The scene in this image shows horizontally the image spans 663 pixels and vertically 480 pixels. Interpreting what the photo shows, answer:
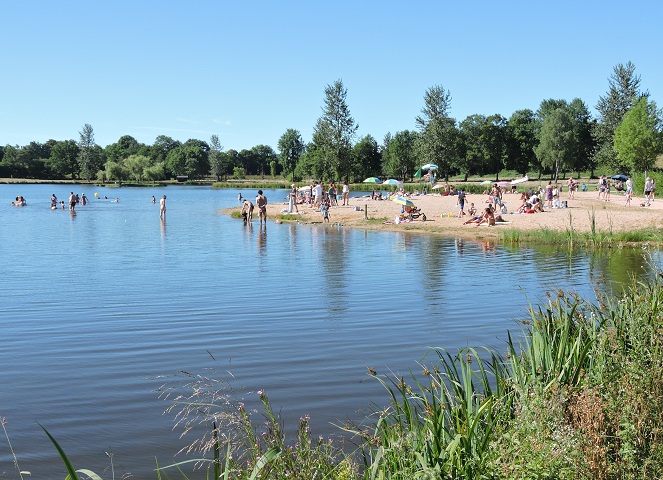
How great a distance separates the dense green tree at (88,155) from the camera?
160000 mm

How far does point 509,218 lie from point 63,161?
154m

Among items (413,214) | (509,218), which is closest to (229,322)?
(413,214)

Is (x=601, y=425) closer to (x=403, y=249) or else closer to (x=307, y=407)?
(x=307, y=407)

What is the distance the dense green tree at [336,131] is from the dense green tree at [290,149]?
76.3 meters

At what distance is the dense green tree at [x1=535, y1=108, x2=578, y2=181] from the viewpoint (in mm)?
89250

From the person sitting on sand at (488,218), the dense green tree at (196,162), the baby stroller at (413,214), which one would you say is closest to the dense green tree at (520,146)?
the baby stroller at (413,214)

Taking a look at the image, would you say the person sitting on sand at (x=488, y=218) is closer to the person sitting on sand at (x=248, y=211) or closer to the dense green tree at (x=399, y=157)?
the person sitting on sand at (x=248, y=211)

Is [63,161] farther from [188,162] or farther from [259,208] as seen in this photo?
[259,208]

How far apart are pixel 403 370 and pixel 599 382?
13.8ft

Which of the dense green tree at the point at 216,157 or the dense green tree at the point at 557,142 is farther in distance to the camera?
the dense green tree at the point at 216,157

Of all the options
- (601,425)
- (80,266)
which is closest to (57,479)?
(601,425)

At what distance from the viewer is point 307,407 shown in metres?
8.17

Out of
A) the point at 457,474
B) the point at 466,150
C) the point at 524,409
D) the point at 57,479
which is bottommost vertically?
the point at 57,479

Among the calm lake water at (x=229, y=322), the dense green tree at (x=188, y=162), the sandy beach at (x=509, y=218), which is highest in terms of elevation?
the dense green tree at (x=188, y=162)
